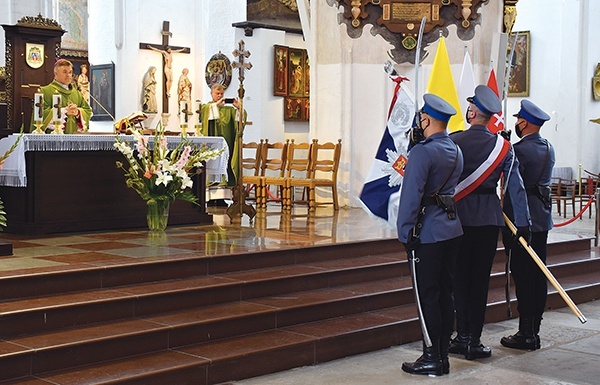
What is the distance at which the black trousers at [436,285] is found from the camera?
586cm

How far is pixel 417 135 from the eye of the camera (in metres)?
5.91

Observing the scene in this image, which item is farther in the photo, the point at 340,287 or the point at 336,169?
the point at 336,169

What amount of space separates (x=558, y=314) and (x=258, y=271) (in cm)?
305

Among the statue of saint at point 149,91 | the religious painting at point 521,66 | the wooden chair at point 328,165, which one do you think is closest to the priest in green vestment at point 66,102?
Result: the wooden chair at point 328,165

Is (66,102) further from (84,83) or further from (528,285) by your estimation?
(84,83)

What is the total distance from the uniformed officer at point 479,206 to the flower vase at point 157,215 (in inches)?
150

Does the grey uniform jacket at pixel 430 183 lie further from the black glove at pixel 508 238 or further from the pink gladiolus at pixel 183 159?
the pink gladiolus at pixel 183 159

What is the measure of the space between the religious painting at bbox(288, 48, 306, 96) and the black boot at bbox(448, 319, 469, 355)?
39.3ft

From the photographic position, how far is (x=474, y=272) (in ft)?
21.1

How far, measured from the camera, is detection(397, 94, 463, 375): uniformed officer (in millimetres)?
5754

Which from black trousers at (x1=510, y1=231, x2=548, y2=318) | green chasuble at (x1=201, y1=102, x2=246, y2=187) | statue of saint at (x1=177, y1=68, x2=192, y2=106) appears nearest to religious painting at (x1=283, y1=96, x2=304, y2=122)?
statue of saint at (x1=177, y1=68, x2=192, y2=106)

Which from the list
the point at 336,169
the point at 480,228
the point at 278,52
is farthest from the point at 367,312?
the point at 278,52

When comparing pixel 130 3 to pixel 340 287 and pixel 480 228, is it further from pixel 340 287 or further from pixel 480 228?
pixel 480 228

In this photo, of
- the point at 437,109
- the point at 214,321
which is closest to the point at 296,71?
the point at 214,321
